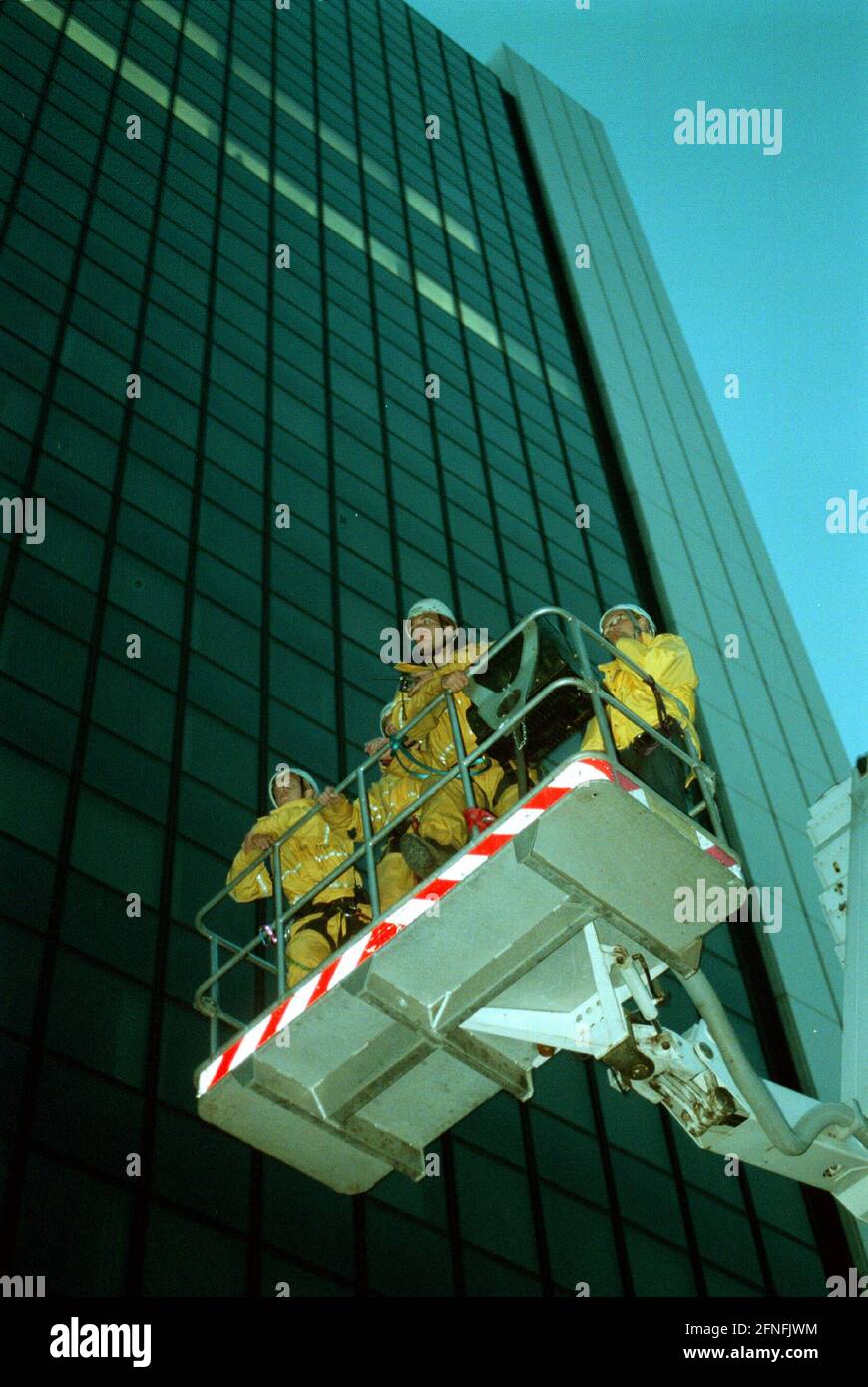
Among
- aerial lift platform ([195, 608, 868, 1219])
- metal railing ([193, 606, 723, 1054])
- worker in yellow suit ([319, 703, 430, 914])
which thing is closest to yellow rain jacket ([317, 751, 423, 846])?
worker in yellow suit ([319, 703, 430, 914])

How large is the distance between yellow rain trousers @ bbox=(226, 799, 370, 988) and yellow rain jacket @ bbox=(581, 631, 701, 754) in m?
1.96

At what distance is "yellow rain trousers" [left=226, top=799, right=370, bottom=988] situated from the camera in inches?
341

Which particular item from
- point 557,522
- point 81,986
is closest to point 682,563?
point 557,522

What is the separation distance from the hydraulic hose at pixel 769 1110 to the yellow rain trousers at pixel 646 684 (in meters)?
1.90

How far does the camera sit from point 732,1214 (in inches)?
682

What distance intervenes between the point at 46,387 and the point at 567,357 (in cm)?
2020

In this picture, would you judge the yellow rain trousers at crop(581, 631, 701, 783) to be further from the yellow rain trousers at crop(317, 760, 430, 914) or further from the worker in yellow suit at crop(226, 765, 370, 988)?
the worker in yellow suit at crop(226, 765, 370, 988)

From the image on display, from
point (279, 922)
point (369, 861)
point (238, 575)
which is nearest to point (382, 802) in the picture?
point (279, 922)

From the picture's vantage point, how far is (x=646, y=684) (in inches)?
316

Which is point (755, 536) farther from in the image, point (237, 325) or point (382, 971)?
point (382, 971)

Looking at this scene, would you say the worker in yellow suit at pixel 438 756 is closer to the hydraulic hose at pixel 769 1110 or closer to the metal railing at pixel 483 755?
the metal railing at pixel 483 755

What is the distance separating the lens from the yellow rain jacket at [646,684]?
7.89 m

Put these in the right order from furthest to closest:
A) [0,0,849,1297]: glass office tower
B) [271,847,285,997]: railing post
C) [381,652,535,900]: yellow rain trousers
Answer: [0,0,849,1297]: glass office tower < [381,652,535,900]: yellow rain trousers < [271,847,285,997]: railing post

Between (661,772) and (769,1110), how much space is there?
188cm
